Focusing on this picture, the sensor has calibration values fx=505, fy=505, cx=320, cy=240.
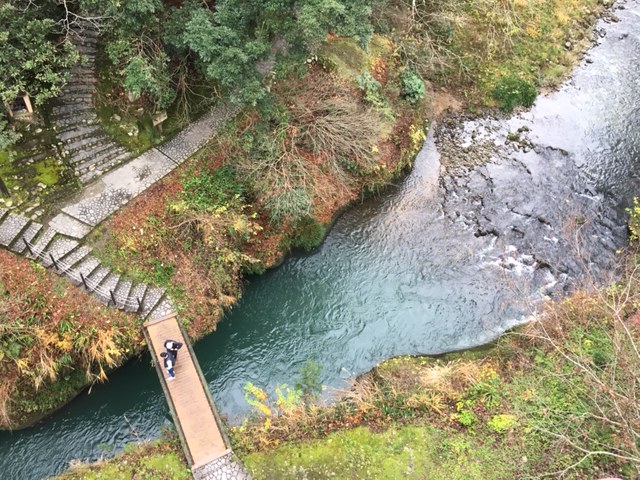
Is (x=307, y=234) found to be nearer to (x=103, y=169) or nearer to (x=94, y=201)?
(x=94, y=201)

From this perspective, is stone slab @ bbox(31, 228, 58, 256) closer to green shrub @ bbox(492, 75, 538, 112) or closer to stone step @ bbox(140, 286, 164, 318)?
stone step @ bbox(140, 286, 164, 318)

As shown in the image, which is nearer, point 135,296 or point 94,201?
point 135,296

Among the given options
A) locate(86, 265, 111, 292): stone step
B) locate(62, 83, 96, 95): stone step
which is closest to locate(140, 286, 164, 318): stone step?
locate(86, 265, 111, 292): stone step

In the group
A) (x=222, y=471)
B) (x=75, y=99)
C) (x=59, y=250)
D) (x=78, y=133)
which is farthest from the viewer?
(x=75, y=99)

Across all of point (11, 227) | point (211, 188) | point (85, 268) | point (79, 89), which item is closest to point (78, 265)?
point (85, 268)

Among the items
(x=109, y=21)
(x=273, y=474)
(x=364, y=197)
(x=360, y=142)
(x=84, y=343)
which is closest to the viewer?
(x=273, y=474)

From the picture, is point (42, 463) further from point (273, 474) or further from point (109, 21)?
point (109, 21)

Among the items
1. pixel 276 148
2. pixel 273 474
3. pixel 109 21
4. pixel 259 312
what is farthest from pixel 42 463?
pixel 109 21

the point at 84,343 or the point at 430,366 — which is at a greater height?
the point at 84,343
